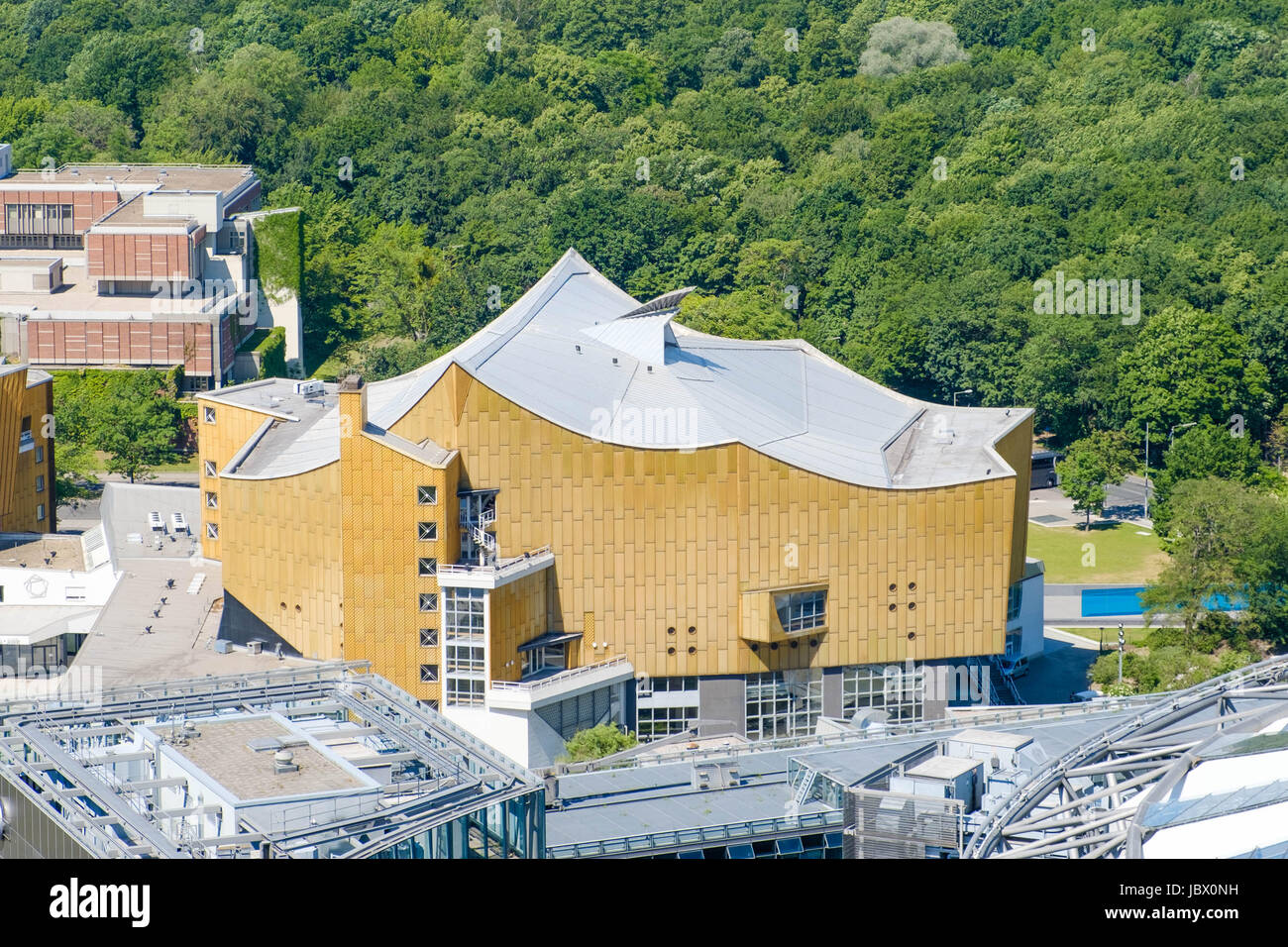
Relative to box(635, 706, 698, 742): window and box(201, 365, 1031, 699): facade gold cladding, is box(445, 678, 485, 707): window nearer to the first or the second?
box(201, 365, 1031, 699): facade gold cladding

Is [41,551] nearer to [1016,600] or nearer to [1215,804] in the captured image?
[1016,600]

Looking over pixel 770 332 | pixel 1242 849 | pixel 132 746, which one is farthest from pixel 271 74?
pixel 1242 849

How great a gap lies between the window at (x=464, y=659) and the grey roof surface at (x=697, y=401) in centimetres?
877

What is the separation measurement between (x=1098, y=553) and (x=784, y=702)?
3981 cm

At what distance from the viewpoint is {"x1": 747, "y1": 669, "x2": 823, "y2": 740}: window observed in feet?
272

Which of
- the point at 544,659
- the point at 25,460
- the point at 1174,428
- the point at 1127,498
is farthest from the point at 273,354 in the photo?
the point at 544,659

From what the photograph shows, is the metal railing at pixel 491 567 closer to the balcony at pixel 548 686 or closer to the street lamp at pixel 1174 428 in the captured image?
the balcony at pixel 548 686

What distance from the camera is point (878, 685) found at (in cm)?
8394

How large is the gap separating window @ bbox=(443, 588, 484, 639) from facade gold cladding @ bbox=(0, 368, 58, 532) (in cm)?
3018

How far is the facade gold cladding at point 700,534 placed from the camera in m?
81.4
